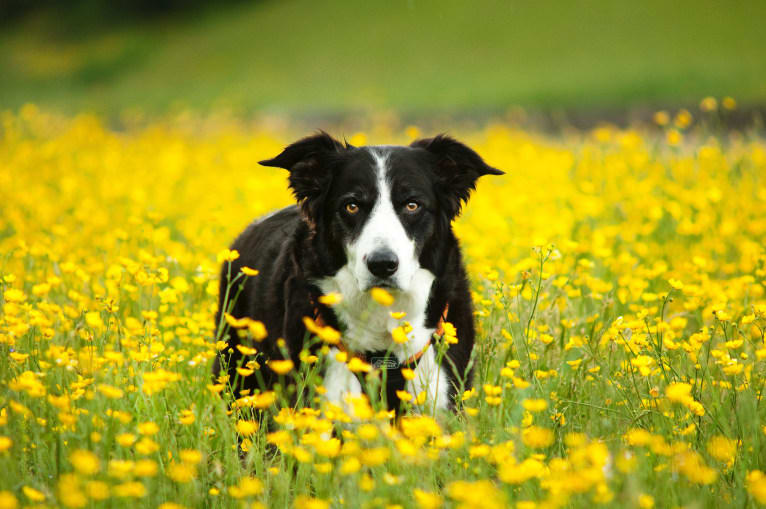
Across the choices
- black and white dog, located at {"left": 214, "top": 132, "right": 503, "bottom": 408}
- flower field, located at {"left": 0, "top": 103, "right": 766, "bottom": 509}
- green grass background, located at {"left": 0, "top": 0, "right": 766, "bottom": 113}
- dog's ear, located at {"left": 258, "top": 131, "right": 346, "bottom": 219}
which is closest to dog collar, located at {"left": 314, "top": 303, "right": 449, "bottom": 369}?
black and white dog, located at {"left": 214, "top": 132, "right": 503, "bottom": 408}

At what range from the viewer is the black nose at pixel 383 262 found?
9.12 feet

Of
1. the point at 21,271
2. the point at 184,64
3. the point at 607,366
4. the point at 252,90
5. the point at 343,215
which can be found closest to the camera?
the point at 607,366

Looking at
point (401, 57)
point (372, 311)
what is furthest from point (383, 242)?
point (401, 57)

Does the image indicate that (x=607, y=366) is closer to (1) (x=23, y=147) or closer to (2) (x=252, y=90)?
(1) (x=23, y=147)

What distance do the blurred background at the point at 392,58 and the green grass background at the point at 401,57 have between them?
0.09 metres

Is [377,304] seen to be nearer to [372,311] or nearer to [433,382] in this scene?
[372,311]

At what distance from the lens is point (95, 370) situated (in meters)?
2.23

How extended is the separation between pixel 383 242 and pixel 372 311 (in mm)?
449

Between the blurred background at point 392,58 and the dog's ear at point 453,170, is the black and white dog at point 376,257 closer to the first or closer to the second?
the dog's ear at point 453,170

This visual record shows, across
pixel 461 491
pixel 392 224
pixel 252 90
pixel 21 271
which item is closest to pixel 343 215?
pixel 392 224

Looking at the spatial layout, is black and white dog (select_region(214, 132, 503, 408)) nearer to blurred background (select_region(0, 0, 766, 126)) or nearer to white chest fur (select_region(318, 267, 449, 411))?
white chest fur (select_region(318, 267, 449, 411))

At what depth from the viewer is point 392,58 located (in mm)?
28578

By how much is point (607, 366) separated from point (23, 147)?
790 cm

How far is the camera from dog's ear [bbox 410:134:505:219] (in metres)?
3.35
